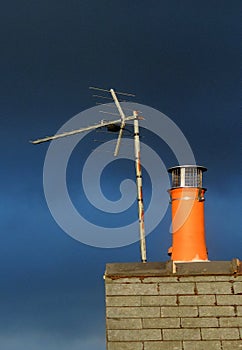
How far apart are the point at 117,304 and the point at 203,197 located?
496 centimetres

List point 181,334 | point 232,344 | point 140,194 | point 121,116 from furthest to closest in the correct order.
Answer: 1. point 121,116
2. point 140,194
3. point 181,334
4. point 232,344

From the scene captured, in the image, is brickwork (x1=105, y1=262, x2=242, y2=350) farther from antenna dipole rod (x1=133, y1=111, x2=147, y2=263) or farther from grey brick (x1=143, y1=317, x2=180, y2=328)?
antenna dipole rod (x1=133, y1=111, x2=147, y2=263)

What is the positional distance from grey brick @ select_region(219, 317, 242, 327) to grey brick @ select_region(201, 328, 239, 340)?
87 millimetres

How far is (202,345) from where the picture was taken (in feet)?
41.8

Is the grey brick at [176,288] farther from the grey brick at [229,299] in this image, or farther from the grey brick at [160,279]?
the grey brick at [229,299]

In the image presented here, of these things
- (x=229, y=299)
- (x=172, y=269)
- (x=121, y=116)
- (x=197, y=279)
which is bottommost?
(x=229, y=299)

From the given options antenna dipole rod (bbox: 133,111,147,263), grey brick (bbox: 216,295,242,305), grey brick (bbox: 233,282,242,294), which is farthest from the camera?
antenna dipole rod (bbox: 133,111,147,263)

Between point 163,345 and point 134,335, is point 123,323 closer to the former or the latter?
point 134,335

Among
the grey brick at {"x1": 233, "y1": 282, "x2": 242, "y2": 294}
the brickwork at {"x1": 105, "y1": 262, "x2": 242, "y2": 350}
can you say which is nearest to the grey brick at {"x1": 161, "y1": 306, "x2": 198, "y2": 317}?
the brickwork at {"x1": 105, "y1": 262, "x2": 242, "y2": 350}

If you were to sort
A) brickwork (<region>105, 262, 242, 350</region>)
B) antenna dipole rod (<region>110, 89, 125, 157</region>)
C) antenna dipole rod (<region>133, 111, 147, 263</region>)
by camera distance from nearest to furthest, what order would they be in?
brickwork (<region>105, 262, 242, 350</region>)
antenna dipole rod (<region>133, 111, 147, 263</region>)
antenna dipole rod (<region>110, 89, 125, 157</region>)

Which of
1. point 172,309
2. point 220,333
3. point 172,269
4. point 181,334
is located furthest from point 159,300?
point 220,333

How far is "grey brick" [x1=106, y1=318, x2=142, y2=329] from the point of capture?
1295 cm

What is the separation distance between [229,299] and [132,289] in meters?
1.84

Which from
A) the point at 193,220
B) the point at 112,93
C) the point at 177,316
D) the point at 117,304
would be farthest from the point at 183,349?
the point at 112,93
